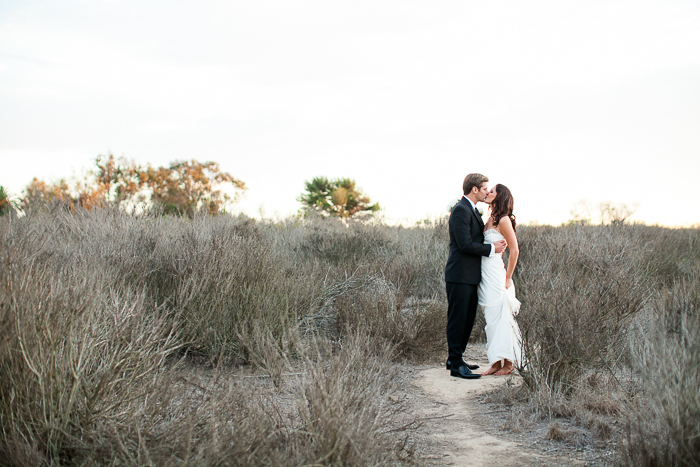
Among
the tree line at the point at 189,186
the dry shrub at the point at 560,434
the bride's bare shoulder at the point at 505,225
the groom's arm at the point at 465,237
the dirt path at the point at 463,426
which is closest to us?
the dirt path at the point at 463,426

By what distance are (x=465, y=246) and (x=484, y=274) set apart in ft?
1.52

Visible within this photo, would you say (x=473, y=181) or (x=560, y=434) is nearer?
(x=560, y=434)

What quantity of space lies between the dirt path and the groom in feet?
0.90

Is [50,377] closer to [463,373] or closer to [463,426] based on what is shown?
[463,426]

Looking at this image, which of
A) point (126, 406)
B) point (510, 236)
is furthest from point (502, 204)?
point (126, 406)

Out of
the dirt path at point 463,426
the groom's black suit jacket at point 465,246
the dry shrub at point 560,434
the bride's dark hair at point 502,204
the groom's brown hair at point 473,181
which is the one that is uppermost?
the groom's brown hair at point 473,181

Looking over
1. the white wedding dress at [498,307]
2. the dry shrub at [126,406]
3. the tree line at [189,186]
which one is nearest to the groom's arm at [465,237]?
the white wedding dress at [498,307]

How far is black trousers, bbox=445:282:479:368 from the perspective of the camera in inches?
204

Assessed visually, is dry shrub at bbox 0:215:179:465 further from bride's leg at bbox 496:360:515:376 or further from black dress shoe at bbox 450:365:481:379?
bride's leg at bbox 496:360:515:376

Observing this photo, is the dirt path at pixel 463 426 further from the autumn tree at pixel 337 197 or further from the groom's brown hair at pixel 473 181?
the autumn tree at pixel 337 197

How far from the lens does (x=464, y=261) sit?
5172 millimetres

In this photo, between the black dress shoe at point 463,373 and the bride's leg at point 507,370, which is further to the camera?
the bride's leg at point 507,370

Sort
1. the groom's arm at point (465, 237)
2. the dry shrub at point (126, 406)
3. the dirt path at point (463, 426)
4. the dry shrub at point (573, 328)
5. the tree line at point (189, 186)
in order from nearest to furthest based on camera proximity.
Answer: the dry shrub at point (126, 406) < the dirt path at point (463, 426) < the dry shrub at point (573, 328) < the groom's arm at point (465, 237) < the tree line at point (189, 186)

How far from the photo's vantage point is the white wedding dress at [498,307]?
5173 millimetres
